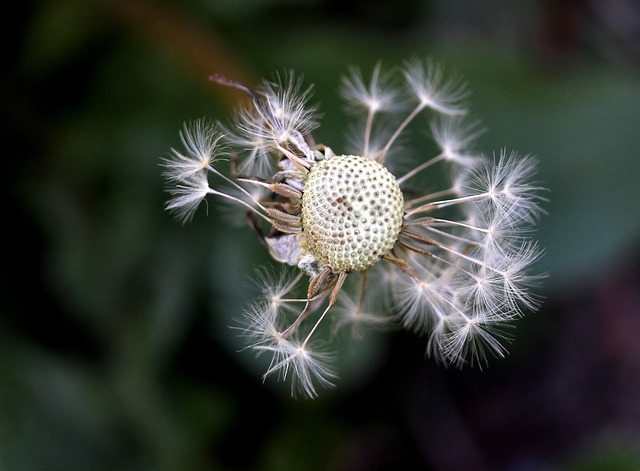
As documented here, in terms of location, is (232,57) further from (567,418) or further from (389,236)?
(567,418)

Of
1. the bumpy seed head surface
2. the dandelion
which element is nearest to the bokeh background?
the dandelion

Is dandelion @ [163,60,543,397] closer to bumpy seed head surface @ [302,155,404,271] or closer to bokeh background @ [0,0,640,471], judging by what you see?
bumpy seed head surface @ [302,155,404,271]

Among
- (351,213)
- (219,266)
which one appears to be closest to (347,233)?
(351,213)

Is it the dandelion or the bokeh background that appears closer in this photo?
the dandelion

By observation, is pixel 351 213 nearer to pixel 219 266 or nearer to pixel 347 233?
pixel 347 233

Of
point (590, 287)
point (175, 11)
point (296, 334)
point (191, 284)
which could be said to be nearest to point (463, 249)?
point (296, 334)

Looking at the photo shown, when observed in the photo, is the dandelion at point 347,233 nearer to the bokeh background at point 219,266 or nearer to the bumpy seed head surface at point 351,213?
the bumpy seed head surface at point 351,213
